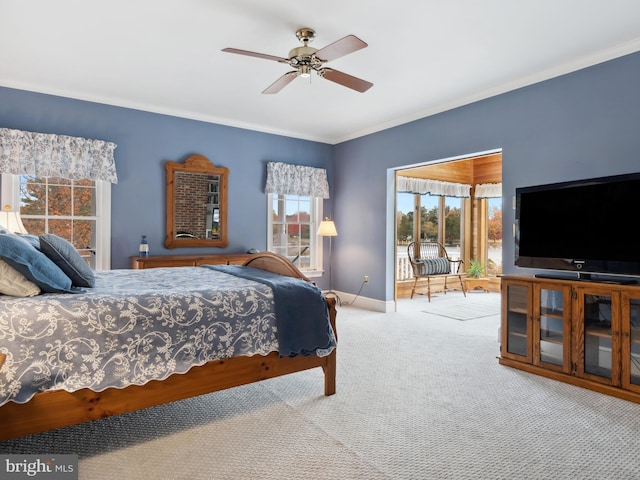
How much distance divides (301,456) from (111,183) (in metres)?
3.84

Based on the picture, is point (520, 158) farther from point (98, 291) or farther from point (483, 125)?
point (98, 291)

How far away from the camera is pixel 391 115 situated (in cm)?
510

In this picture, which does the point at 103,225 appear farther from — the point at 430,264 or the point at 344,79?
the point at 430,264

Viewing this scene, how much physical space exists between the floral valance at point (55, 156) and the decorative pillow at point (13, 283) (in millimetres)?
2750

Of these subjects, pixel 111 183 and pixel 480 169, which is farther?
pixel 480 169

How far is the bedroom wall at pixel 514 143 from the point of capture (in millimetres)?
3252

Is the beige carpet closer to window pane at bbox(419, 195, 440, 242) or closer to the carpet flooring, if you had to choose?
the carpet flooring

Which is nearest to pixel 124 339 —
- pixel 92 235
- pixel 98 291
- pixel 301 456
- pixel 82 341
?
pixel 82 341

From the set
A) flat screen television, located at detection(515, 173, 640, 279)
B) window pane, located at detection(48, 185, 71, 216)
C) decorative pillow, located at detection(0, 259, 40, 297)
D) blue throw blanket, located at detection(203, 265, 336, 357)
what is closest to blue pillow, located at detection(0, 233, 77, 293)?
decorative pillow, located at detection(0, 259, 40, 297)

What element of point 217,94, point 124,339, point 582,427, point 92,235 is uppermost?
point 217,94

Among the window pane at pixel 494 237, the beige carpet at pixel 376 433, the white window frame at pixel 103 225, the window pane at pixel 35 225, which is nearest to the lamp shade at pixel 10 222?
the window pane at pixel 35 225

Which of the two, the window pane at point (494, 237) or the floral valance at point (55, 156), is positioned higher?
the floral valance at point (55, 156)

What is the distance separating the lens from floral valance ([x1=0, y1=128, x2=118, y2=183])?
396 centimetres

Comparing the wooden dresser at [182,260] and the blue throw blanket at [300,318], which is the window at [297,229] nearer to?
the wooden dresser at [182,260]
